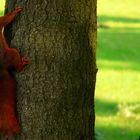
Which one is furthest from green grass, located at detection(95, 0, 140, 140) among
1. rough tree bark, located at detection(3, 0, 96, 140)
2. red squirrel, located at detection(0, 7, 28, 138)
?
red squirrel, located at detection(0, 7, 28, 138)

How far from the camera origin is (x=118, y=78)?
11.7m

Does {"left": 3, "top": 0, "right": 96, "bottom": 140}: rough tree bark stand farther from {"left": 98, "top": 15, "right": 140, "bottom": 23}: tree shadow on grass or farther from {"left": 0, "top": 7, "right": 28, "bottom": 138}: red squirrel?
{"left": 98, "top": 15, "right": 140, "bottom": 23}: tree shadow on grass

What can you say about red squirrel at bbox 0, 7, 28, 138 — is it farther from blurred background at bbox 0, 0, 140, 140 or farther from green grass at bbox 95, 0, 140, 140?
green grass at bbox 95, 0, 140, 140

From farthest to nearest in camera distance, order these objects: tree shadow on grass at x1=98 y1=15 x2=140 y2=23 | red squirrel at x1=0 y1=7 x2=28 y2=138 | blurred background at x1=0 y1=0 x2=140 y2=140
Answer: tree shadow on grass at x1=98 y1=15 x2=140 y2=23
blurred background at x1=0 y1=0 x2=140 y2=140
red squirrel at x1=0 y1=7 x2=28 y2=138

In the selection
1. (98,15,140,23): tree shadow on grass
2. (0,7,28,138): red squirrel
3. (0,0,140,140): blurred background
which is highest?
(0,7,28,138): red squirrel

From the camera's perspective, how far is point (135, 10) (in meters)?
24.6

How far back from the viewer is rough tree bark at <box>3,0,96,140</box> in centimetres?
387

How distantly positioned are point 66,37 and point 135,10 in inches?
824

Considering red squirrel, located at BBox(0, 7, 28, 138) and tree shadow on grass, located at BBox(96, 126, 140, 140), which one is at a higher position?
red squirrel, located at BBox(0, 7, 28, 138)

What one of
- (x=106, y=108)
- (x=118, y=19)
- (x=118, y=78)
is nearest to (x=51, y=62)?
(x=106, y=108)

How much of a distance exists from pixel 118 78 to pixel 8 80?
797cm

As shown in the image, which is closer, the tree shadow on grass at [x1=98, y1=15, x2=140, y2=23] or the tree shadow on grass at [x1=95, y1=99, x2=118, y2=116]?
the tree shadow on grass at [x1=95, y1=99, x2=118, y2=116]

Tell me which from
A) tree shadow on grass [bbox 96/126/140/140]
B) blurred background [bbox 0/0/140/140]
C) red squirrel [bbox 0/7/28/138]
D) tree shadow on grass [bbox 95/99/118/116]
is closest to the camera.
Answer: red squirrel [bbox 0/7/28/138]

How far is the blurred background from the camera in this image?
8336mm
